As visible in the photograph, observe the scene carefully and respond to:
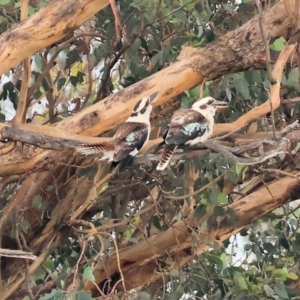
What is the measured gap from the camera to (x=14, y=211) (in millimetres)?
2061

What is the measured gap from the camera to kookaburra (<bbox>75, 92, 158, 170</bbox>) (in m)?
1.42

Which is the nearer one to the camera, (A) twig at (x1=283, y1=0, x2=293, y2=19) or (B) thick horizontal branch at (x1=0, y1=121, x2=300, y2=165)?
(B) thick horizontal branch at (x1=0, y1=121, x2=300, y2=165)

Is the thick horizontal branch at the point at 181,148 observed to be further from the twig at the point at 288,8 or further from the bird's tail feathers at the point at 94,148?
the twig at the point at 288,8

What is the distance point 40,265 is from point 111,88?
0.58 m

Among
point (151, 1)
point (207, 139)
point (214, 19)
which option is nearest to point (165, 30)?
point (214, 19)

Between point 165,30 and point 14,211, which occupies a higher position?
point 165,30

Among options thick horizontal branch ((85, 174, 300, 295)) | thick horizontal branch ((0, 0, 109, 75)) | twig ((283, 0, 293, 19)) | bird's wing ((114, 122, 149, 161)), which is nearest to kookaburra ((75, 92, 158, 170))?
bird's wing ((114, 122, 149, 161))

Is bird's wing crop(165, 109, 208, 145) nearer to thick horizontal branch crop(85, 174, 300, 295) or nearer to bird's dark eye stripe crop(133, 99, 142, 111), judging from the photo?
bird's dark eye stripe crop(133, 99, 142, 111)

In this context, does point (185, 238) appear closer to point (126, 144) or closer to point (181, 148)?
point (181, 148)

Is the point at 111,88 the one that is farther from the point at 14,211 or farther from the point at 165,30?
the point at 14,211

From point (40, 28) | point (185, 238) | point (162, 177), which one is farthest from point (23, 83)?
point (185, 238)

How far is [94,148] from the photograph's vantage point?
1414mm

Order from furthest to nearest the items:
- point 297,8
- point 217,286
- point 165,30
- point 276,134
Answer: point 165,30, point 217,286, point 297,8, point 276,134

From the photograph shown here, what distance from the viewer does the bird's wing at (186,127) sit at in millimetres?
1486
